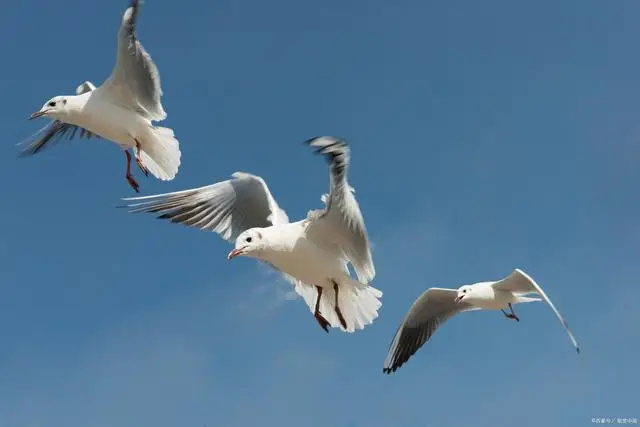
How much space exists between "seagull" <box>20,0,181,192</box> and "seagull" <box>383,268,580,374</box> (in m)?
2.83

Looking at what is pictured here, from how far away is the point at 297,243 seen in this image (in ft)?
23.7

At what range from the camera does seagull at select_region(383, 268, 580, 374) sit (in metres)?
8.92

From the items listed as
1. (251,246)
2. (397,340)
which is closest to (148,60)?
(251,246)

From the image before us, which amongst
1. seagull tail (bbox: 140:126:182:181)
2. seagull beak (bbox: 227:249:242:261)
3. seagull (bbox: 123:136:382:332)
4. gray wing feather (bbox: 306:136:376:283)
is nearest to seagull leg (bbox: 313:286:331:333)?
seagull (bbox: 123:136:382:332)

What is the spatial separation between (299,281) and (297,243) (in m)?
1.11

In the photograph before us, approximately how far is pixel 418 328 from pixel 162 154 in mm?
3147

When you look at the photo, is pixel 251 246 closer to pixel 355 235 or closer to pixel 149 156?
pixel 355 235

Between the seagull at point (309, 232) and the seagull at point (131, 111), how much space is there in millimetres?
947

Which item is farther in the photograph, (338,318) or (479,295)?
(479,295)

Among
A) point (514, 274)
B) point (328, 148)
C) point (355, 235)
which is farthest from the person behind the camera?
point (514, 274)

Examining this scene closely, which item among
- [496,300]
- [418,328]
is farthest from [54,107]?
[496,300]

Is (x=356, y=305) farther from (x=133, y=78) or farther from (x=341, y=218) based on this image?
(x=133, y=78)

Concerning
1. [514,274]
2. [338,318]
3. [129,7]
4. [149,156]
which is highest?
[129,7]

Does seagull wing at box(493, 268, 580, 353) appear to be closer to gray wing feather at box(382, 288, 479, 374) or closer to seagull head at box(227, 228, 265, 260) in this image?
gray wing feather at box(382, 288, 479, 374)
